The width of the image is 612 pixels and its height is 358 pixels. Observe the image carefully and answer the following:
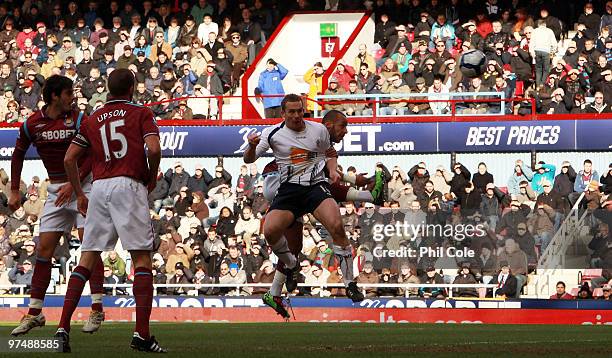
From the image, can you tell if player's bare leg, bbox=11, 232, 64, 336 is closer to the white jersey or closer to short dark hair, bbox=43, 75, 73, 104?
short dark hair, bbox=43, 75, 73, 104

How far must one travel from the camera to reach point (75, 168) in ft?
36.3

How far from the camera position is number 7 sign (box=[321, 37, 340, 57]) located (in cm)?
3409

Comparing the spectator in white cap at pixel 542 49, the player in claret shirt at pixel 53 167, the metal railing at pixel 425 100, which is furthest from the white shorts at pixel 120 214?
the spectator in white cap at pixel 542 49

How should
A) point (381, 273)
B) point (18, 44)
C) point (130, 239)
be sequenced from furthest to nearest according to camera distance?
1. point (18, 44)
2. point (381, 273)
3. point (130, 239)

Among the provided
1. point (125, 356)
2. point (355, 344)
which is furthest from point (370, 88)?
point (125, 356)

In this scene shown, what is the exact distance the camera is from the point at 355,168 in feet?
95.3

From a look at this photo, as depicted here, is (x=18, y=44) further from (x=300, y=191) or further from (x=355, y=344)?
(x=355, y=344)

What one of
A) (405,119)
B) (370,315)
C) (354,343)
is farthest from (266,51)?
(354,343)

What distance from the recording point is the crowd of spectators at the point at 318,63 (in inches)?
1133

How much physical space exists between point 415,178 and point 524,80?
3.90m

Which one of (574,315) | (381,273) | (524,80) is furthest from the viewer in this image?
(524,80)

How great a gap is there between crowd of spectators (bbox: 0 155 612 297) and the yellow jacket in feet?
7.75

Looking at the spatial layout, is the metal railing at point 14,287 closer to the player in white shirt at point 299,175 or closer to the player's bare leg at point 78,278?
the player in white shirt at point 299,175

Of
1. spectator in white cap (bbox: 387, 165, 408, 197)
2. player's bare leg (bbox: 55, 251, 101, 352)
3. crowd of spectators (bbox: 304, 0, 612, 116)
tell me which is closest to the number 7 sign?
crowd of spectators (bbox: 304, 0, 612, 116)
